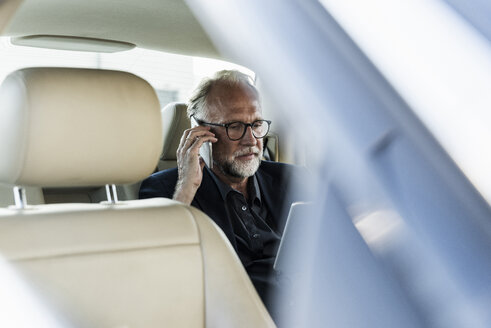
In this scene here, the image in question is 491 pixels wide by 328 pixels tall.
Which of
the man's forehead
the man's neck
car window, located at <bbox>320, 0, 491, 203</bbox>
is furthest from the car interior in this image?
the man's neck

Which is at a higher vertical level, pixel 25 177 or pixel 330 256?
pixel 25 177

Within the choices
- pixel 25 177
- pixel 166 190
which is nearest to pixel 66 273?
pixel 25 177

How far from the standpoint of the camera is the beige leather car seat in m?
1.10

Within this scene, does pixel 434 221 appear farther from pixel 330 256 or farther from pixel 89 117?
pixel 89 117

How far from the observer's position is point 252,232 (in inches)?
76.4

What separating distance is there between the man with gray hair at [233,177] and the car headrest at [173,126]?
62 mm

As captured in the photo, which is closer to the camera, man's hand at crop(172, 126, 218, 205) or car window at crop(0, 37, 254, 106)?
man's hand at crop(172, 126, 218, 205)

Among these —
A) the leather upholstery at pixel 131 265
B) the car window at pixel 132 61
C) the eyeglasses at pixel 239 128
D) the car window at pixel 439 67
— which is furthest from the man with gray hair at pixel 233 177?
the car window at pixel 439 67

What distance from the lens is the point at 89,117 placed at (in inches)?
46.3

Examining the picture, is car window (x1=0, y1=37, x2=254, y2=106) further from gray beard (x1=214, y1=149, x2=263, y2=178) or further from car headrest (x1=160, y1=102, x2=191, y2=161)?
gray beard (x1=214, y1=149, x2=263, y2=178)

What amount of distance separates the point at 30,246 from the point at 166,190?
919 mm

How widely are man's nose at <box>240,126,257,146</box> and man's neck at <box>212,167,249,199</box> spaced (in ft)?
0.42

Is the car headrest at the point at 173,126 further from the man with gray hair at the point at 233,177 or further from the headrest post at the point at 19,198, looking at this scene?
the headrest post at the point at 19,198

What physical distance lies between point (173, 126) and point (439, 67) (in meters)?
1.82
